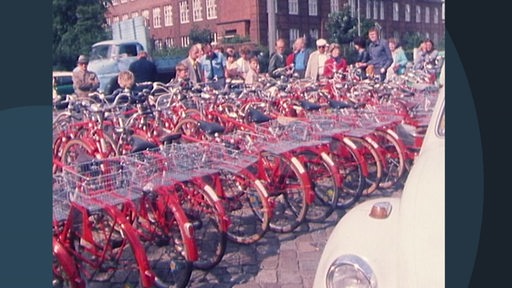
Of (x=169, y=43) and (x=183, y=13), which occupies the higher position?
(x=183, y=13)

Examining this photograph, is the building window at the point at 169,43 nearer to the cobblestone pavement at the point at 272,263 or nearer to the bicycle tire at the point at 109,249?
the bicycle tire at the point at 109,249

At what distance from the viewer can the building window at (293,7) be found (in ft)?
9.93

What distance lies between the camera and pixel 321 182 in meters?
3.43

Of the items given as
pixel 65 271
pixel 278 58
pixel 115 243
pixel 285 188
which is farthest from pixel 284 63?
pixel 65 271

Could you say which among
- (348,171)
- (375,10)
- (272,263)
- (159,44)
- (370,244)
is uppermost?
(375,10)

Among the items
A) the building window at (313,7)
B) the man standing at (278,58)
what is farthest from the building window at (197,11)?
the building window at (313,7)

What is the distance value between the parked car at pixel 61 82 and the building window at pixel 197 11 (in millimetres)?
571

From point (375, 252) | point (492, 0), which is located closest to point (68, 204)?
point (375, 252)

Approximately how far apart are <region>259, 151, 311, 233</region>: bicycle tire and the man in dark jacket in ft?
2.37

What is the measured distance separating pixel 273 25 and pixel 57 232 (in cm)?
129

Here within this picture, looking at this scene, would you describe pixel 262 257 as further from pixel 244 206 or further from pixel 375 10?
pixel 375 10

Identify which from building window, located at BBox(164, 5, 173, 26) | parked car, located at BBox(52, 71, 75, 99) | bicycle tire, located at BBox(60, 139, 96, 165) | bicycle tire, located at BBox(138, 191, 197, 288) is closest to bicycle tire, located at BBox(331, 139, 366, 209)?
bicycle tire, located at BBox(138, 191, 197, 288)

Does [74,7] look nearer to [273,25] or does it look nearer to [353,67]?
[273,25]

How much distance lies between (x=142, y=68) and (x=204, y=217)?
0.79m
